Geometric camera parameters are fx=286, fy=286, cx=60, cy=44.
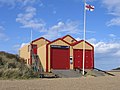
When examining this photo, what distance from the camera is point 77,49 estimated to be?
4753cm

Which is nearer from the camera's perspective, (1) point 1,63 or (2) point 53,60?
(1) point 1,63

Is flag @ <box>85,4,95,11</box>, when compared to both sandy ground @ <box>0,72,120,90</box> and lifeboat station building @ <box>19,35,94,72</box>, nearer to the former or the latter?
lifeboat station building @ <box>19,35,94,72</box>

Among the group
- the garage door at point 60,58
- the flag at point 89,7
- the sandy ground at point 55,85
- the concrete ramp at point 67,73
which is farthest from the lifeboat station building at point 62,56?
the sandy ground at point 55,85

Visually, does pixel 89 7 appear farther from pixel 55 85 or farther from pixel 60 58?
pixel 55 85

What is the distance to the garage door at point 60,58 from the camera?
1793 inches

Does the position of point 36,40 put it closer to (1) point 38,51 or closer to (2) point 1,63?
(1) point 38,51

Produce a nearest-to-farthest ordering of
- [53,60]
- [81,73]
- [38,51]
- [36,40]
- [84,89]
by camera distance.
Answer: [84,89] → [81,73] → [53,60] → [38,51] → [36,40]

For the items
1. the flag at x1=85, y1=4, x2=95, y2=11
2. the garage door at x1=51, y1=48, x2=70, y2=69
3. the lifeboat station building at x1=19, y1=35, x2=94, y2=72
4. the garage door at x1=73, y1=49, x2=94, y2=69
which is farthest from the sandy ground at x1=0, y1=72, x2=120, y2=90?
the garage door at x1=73, y1=49, x2=94, y2=69

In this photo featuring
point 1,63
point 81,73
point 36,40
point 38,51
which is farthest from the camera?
point 36,40

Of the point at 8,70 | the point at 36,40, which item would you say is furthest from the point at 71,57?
the point at 8,70

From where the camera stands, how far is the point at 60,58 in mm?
45906

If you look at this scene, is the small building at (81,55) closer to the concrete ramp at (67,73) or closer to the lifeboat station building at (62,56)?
the lifeboat station building at (62,56)

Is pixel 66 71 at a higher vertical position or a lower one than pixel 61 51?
lower

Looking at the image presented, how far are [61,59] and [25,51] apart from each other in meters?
10.9
